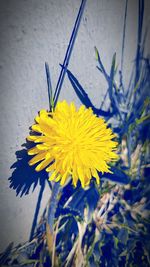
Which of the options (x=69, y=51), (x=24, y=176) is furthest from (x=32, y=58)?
Result: (x=24, y=176)

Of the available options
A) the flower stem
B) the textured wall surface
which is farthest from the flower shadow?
the flower stem

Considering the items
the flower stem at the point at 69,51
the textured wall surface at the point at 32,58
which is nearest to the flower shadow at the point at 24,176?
the textured wall surface at the point at 32,58

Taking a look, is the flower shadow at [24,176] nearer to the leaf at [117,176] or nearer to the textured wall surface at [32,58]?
the textured wall surface at [32,58]

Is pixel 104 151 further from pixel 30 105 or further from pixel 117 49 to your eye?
pixel 117 49

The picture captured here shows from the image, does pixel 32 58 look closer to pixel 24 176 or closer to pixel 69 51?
pixel 69 51

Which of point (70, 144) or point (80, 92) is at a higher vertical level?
point (80, 92)

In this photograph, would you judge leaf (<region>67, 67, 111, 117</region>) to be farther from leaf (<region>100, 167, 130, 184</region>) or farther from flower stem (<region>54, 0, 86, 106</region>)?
leaf (<region>100, 167, 130, 184</region>)
